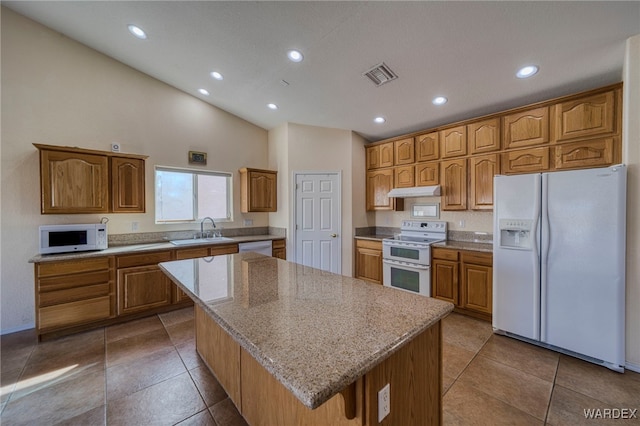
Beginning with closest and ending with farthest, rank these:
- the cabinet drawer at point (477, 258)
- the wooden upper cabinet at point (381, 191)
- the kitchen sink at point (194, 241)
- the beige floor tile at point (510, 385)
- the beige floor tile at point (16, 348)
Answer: the beige floor tile at point (510, 385) → the beige floor tile at point (16, 348) → the cabinet drawer at point (477, 258) → the kitchen sink at point (194, 241) → the wooden upper cabinet at point (381, 191)

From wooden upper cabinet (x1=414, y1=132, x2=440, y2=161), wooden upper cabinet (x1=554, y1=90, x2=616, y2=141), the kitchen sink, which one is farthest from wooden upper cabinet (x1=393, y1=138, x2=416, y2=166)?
the kitchen sink

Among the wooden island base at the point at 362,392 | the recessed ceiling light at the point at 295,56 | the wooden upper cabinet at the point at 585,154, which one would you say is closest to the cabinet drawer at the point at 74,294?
the wooden island base at the point at 362,392

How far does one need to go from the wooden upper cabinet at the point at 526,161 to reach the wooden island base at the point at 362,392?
2646 millimetres

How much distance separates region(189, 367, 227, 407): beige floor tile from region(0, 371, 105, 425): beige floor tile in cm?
62

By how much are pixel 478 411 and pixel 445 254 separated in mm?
1843

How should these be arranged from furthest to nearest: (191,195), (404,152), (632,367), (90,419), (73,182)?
(191,195), (404,152), (73,182), (632,367), (90,419)

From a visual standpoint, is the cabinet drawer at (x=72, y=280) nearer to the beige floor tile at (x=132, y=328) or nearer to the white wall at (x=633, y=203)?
the beige floor tile at (x=132, y=328)

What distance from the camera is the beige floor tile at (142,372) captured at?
196cm

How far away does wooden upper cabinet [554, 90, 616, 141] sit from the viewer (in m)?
2.44

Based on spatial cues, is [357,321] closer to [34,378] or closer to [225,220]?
[34,378]

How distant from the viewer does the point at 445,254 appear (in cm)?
330

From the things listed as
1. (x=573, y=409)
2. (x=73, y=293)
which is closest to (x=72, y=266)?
(x=73, y=293)

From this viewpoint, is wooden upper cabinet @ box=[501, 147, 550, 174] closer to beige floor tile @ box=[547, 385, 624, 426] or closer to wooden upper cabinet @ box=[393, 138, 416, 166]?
wooden upper cabinet @ box=[393, 138, 416, 166]

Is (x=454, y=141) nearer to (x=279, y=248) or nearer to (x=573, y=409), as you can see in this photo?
(x=573, y=409)
